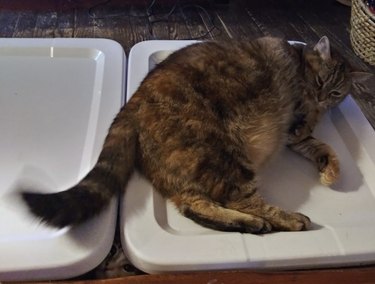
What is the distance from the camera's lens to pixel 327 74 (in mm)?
1378

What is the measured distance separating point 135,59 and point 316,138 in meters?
0.73

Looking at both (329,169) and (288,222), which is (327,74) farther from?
(288,222)

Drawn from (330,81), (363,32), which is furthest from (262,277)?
(363,32)

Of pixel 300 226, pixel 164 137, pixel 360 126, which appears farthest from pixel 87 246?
pixel 360 126

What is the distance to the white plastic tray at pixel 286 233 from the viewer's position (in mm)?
990

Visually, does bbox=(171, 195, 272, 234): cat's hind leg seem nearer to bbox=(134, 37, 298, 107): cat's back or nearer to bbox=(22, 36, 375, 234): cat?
bbox=(22, 36, 375, 234): cat

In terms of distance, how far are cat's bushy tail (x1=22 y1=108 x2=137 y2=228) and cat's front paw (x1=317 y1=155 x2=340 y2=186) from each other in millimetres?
566

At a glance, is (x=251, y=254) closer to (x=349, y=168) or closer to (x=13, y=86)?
(x=349, y=168)

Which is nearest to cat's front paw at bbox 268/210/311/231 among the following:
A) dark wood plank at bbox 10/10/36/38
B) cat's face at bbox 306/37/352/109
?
cat's face at bbox 306/37/352/109

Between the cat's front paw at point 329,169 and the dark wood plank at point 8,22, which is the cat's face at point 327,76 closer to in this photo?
the cat's front paw at point 329,169

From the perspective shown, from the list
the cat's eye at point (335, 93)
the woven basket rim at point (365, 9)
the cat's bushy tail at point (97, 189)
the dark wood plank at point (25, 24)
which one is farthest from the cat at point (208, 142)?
the dark wood plank at point (25, 24)

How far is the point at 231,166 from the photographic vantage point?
112 centimetres

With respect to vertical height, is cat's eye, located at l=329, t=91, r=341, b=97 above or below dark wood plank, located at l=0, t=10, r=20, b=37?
above

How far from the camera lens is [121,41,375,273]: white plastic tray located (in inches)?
39.0
